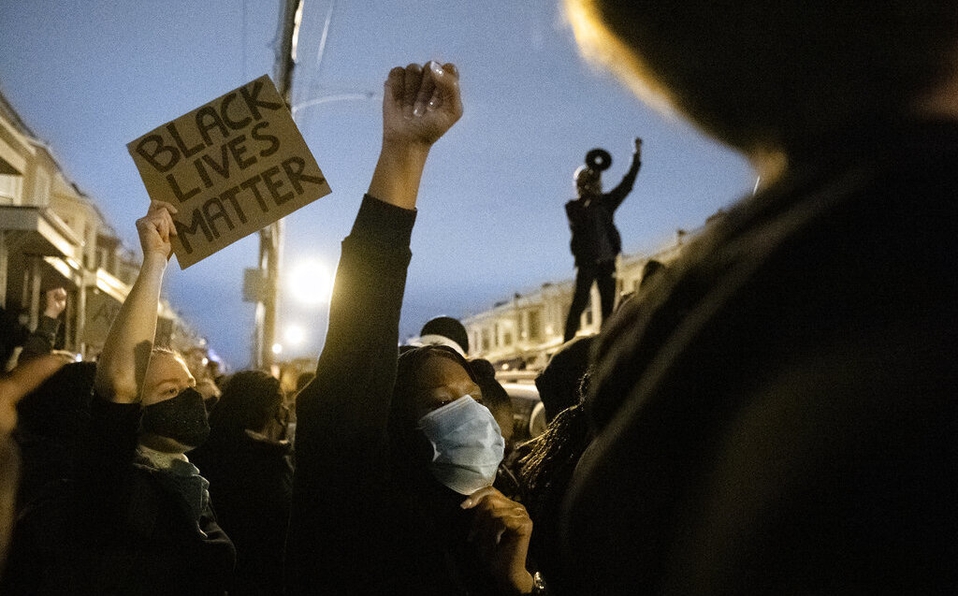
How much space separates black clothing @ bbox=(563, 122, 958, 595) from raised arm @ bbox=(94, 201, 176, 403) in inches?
85.5

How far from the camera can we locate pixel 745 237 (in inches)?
23.4

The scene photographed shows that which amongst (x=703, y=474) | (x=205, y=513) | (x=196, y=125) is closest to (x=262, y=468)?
(x=205, y=513)

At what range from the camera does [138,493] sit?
8.89 ft

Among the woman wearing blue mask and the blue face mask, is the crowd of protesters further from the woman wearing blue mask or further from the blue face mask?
the blue face mask

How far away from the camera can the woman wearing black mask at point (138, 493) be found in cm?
240

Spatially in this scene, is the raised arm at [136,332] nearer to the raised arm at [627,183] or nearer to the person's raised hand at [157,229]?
the person's raised hand at [157,229]

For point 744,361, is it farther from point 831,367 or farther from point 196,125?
point 196,125

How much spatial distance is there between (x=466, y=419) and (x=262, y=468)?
2302 mm

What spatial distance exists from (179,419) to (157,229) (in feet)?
3.05

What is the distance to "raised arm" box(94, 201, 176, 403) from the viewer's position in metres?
2.37

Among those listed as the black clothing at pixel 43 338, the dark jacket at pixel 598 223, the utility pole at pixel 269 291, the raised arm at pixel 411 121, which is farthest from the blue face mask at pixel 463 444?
the utility pole at pixel 269 291

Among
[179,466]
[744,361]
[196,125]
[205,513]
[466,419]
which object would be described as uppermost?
[196,125]

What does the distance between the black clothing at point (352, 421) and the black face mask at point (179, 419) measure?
6.31ft

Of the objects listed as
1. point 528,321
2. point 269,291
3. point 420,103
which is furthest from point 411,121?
point 528,321
